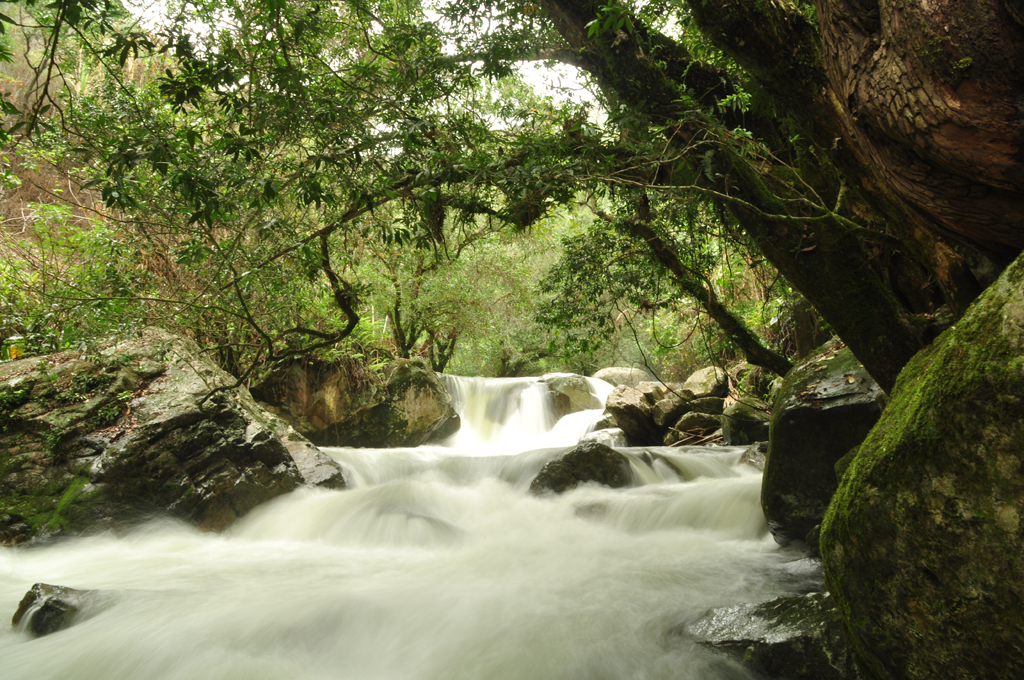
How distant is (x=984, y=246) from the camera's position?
7.95 ft

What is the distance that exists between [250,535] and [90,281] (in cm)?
311

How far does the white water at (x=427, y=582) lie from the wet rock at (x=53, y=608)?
0.31ft

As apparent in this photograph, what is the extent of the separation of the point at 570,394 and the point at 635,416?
12.5 ft

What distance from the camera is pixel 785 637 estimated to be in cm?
276

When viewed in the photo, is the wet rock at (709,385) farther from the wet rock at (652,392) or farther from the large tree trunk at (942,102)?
the large tree trunk at (942,102)

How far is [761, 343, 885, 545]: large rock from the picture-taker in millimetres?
4215

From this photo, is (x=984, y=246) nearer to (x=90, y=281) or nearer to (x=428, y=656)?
(x=428, y=656)

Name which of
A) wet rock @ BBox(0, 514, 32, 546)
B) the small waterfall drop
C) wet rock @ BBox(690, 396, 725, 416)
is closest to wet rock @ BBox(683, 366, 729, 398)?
wet rock @ BBox(690, 396, 725, 416)

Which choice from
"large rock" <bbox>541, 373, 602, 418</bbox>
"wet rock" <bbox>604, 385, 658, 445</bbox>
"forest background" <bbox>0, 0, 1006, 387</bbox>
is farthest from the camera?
"large rock" <bbox>541, 373, 602, 418</bbox>

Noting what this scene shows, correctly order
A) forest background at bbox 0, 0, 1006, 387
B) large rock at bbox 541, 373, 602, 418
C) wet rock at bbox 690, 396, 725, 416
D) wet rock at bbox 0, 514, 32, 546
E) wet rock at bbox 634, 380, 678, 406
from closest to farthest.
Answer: forest background at bbox 0, 0, 1006, 387 < wet rock at bbox 0, 514, 32, 546 < wet rock at bbox 690, 396, 725, 416 < wet rock at bbox 634, 380, 678, 406 < large rock at bbox 541, 373, 602, 418

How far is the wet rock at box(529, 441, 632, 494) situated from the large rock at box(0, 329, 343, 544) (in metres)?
3.06

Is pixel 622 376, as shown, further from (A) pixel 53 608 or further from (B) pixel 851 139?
(A) pixel 53 608

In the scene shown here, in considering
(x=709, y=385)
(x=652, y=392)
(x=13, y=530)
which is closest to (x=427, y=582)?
(x=13, y=530)

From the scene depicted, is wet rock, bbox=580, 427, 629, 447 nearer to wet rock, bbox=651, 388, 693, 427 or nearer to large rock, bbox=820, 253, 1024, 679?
wet rock, bbox=651, 388, 693, 427
